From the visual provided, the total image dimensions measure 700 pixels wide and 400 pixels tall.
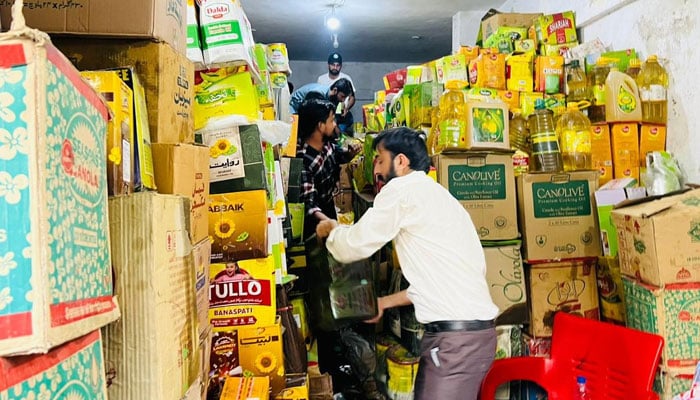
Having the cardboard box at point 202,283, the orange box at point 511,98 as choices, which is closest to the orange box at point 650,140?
the orange box at point 511,98

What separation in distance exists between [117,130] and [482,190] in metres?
1.98

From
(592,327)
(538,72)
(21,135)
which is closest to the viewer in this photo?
(21,135)

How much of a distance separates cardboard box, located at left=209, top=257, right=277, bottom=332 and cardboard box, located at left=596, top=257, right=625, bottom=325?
1.67 meters

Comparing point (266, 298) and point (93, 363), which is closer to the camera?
point (93, 363)

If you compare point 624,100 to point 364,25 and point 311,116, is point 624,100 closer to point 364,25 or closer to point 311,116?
point 311,116

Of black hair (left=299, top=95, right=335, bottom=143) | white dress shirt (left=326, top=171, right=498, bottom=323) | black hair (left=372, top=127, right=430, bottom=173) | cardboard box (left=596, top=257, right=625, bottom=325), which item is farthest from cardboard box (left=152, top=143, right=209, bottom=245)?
cardboard box (left=596, top=257, right=625, bottom=325)

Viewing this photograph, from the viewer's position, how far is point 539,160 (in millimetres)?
2975

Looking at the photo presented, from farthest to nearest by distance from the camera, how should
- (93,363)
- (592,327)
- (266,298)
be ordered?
(592,327) → (266,298) → (93,363)

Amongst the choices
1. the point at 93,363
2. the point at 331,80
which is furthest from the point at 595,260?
the point at 331,80

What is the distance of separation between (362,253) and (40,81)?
1.54 m

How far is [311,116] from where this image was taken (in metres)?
3.52

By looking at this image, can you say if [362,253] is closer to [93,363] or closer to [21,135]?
[93,363]

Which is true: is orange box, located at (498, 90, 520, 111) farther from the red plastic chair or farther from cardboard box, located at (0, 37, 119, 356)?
cardboard box, located at (0, 37, 119, 356)

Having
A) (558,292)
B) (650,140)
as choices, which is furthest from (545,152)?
(558,292)
